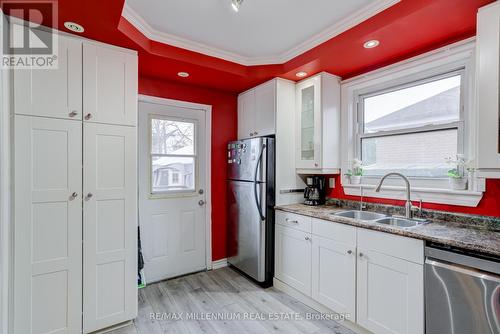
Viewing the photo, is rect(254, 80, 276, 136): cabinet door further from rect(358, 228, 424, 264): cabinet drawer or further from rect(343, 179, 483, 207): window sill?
rect(358, 228, 424, 264): cabinet drawer

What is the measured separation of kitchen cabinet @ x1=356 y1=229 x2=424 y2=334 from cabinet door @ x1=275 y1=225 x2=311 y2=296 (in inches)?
20.8

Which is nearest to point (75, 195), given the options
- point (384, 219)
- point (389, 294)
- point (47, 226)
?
point (47, 226)

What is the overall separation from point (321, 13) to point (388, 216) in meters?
1.82

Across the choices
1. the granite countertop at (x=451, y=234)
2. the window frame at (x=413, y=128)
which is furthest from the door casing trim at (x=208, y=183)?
the window frame at (x=413, y=128)

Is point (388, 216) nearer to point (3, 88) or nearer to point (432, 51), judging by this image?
point (432, 51)

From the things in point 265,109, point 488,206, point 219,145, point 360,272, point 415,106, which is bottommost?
point 360,272

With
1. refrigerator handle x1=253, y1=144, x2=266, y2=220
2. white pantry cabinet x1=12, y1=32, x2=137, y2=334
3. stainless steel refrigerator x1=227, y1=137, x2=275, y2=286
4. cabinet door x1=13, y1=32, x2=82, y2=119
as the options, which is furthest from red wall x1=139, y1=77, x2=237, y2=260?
cabinet door x1=13, y1=32, x2=82, y2=119

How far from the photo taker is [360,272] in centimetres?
194

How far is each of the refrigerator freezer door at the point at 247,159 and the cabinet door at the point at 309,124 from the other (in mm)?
466

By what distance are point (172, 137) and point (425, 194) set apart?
103 inches

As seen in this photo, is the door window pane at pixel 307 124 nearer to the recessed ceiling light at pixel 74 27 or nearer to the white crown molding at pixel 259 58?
the white crown molding at pixel 259 58

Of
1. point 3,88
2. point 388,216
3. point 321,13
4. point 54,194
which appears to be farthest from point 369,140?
point 3,88

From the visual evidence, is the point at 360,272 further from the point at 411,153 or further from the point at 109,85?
the point at 109,85

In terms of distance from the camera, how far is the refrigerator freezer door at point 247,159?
2.73m
